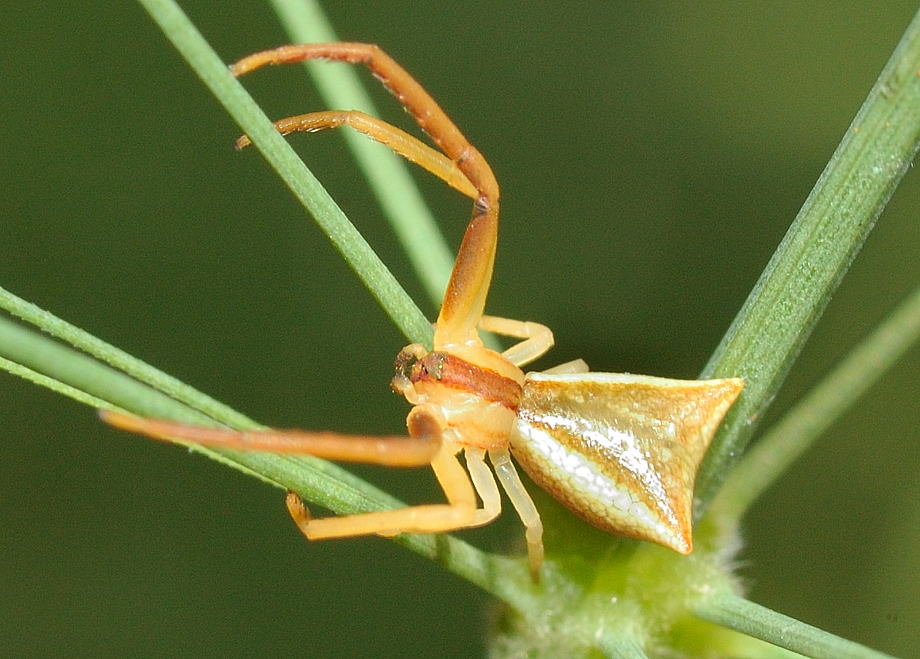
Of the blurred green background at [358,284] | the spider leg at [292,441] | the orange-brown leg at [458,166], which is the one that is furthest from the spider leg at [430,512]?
the blurred green background at [358,284]

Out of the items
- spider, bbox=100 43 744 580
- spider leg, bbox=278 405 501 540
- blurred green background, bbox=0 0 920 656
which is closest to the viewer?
spider leg, bbox=278 405 501 540

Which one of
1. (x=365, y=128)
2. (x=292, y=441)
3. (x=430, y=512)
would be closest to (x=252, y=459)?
(x=292, y=441)

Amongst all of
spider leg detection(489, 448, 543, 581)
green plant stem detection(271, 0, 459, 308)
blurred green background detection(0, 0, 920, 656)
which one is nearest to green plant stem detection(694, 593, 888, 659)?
spider leg detection(489, 448, 543, 581)

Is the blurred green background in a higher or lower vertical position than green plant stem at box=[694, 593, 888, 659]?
higher

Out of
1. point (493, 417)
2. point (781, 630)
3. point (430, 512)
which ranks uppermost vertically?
point (493, 417)

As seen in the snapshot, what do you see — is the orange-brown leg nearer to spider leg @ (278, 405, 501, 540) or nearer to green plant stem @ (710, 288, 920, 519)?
spider leg @ (278, 405, 501, 540)

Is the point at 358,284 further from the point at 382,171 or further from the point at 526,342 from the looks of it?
the point at 382,171

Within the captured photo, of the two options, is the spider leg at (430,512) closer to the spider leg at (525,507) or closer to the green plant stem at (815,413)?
the spider leg at (525,507)

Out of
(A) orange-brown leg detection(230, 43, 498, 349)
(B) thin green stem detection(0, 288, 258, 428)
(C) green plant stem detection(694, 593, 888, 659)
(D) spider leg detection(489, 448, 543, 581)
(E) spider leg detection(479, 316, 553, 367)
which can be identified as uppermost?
(A) orange-brown leg detection(230, 43, 498, 349)

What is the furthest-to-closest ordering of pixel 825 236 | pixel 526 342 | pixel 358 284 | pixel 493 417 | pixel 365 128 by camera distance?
1. pixel 358 284
2. pixel 526 342
3. pixel 493 417
4. pixel 365 128
5. pixel 825 236
